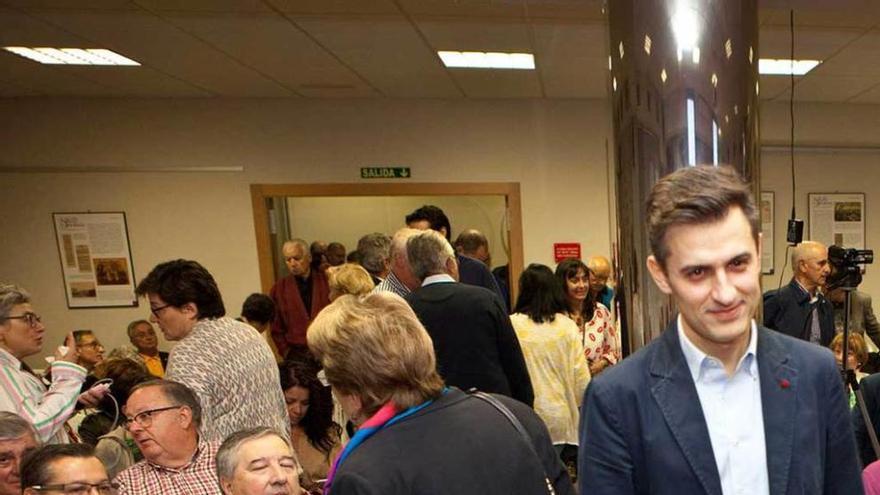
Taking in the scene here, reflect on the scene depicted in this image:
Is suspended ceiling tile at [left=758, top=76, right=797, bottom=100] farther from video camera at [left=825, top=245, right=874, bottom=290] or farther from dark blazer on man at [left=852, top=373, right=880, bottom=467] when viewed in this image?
dark blazer on man at [left=852, top=373, right=880, bottom=467]

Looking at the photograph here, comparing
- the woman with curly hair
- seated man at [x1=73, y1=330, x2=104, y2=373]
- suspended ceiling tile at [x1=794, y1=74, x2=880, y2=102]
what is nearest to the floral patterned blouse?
the woman with curly hair

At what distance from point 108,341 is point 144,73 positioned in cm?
237

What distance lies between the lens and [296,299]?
4.37m

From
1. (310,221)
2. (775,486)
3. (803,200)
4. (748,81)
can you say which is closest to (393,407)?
(775,486)

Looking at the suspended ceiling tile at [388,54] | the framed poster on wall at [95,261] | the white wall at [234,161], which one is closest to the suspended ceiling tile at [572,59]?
the white wall at [234,161]

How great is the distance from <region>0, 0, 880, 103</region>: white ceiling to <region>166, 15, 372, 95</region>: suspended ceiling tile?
1cm

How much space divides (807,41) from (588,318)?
6.86ft

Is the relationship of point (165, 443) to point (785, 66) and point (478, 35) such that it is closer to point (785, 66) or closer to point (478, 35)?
point (478, 35)

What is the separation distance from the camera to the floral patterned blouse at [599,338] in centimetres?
320

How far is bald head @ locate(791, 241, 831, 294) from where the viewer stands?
302 centimetres

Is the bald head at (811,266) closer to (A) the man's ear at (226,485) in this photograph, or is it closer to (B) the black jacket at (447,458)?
(B) the black jacket at (447,458)

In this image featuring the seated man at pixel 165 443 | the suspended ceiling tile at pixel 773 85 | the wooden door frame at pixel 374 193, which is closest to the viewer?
the seated man at pixel 165 443

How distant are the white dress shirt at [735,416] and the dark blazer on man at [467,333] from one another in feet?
3.96

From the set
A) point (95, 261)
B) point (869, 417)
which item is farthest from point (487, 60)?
point (95, 261)
